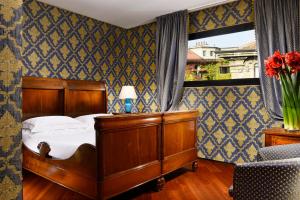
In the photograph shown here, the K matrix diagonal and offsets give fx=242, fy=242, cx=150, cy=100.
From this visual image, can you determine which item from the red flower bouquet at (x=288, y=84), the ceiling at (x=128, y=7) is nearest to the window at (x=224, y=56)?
the ceiling at (x=128, y=7)

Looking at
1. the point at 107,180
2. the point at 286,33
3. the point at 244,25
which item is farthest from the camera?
the point at 244,25

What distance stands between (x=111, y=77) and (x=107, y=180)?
9.06ft

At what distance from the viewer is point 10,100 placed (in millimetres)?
960

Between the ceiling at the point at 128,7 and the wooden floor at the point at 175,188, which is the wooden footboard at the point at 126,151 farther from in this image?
the ceiling at the point at 128,7

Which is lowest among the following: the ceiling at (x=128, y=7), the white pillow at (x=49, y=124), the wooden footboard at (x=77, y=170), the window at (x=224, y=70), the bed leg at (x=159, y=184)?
the bed leg at (x=159, y=184)

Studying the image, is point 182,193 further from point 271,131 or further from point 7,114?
point 7,114

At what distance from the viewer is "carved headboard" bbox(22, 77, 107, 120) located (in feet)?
10.8

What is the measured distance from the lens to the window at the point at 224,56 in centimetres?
346

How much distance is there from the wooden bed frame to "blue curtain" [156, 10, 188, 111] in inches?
31.8

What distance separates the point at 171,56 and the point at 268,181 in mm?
2833

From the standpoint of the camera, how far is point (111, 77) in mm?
4508

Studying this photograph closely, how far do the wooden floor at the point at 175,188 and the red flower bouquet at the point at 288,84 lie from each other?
0.97m

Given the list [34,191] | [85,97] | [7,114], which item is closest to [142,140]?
[34,191]

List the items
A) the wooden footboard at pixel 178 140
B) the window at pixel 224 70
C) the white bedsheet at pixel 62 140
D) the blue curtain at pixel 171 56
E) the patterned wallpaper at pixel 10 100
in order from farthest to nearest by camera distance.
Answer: the blue curtain at pixel 171 56
the window at pixel 224 70
the wooden footboard at pixel 178 140
the white bedsheet at pixel 62 140
the patterned wallpaper at pixel 10 100
